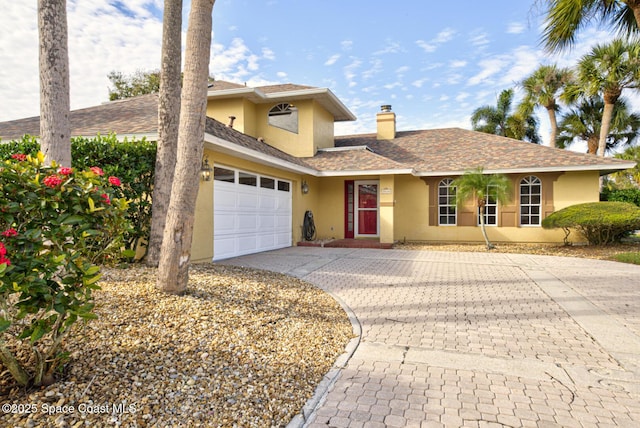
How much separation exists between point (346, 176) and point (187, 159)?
9988 mm

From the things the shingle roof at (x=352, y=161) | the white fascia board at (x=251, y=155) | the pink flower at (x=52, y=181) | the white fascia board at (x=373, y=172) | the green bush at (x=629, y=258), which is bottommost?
the green bush at (x=629, y=258)

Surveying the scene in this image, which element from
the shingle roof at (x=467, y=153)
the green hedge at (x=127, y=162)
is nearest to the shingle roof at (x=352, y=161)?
the shingle roof at (x=467, y=153)

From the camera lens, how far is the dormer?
13.5 meters

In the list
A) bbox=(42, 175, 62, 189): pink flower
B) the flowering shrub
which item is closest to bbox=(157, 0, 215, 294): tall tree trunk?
the flowering shrub

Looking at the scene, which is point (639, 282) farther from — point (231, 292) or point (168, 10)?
point (168, 10)

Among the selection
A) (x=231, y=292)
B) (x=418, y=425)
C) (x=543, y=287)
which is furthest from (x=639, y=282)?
(x=231, y=292)

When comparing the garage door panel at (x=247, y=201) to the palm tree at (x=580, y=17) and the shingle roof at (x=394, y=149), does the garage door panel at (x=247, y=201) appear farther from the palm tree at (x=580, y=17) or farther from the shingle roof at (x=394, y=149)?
the palm tree at (x=580, y=17)

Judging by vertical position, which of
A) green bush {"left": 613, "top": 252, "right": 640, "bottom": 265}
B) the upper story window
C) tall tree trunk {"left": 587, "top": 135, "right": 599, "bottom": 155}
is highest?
tall tree trunk {"left": 587, "top": 135, "right": 599, "bottom": 155}

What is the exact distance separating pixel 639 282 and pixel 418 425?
23.7 ft

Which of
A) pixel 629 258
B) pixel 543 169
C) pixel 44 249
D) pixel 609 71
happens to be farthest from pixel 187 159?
pixel 609 71

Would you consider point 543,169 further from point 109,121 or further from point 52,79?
point 52,79

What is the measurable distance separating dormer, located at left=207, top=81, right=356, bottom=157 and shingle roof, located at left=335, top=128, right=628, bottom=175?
11.6 ft

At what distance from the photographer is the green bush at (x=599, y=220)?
10820 millimetres

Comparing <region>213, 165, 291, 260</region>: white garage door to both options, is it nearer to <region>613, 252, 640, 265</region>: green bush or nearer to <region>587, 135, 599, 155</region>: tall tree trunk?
<region>613, 252, 640, 265</region>: green bush
